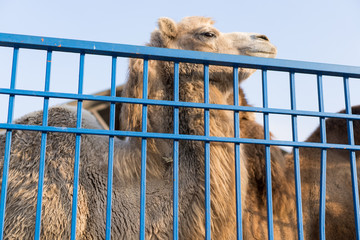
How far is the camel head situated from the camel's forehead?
0.01 m

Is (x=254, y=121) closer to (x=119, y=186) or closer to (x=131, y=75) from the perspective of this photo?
(x=131, y=75)

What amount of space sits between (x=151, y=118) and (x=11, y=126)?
1494mm

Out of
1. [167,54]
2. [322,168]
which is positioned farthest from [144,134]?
[322,168]

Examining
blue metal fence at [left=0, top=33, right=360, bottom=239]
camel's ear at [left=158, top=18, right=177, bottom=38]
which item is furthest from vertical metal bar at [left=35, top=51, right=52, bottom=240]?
camel's ear at [left=158, top=18, right=177, bottom=38]

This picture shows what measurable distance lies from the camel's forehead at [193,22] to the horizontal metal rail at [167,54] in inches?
66.8

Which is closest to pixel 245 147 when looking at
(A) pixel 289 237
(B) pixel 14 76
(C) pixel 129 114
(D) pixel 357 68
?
(A) pixel 289 237

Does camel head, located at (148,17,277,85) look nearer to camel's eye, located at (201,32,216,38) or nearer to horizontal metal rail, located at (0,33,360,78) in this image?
camel's eye, located at (201,32,216,38)

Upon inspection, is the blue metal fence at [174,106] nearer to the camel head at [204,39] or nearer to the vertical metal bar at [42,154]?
the vertical metal bar at [42,154]

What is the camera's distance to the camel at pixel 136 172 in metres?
2.99

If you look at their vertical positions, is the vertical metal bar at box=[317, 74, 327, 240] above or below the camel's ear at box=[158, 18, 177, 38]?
below

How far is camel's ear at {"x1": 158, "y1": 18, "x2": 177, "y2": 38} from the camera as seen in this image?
3892 millimetres

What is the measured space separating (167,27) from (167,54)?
1631mm

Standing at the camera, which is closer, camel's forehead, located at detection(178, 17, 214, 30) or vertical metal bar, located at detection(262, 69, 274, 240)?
vertical metal bar, located at detection(262, 69, 274, 240)

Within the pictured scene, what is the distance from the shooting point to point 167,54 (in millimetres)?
2361
